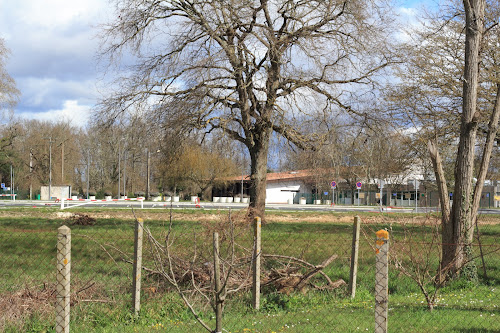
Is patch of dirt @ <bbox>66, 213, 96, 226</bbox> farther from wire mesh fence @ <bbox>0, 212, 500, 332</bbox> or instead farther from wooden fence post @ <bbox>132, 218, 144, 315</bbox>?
wooden fence post @ <bbox>132, 218, 144, 315</bbox>

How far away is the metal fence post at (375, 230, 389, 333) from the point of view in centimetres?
381

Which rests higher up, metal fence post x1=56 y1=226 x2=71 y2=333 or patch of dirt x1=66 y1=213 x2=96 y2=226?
metal fence post x1=56 y1=226 x2=71 y2=333

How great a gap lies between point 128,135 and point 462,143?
12.5 m

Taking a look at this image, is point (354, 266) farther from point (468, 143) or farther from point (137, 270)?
point (468, 143)

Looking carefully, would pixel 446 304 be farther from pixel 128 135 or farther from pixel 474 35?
pixel 128 135

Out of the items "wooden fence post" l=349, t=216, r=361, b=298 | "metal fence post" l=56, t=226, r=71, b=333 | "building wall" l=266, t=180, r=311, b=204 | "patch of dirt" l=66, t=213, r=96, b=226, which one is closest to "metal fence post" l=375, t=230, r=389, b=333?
"metal fence post" l=56, t=226, r=71, b=333

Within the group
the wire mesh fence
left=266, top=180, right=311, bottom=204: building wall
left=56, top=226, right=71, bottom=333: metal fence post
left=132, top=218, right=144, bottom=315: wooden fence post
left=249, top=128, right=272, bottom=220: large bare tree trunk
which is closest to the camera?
left=56, top=226, right=71, bottom=333: metal fence post

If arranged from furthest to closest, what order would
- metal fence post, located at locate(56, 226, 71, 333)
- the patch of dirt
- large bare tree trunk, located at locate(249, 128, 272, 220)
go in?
the patch of dirt, large bare tree trunk, located at locate(249, 128, 272, 220), metal fence post, located at locate(56, 226, 71, 333)

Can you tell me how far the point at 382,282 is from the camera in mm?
3867

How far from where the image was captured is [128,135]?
18.7 metres

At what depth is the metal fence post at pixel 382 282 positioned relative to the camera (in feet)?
12.5

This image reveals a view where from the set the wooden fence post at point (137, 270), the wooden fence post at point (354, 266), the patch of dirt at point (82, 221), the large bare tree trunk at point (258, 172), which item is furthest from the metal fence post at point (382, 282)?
the patch of dirt at point (82, 221)

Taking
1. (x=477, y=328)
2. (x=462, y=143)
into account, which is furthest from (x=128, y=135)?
(x=477, y=328)

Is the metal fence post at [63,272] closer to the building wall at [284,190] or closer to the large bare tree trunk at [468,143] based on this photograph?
the large bare tree trunk at [468,143]
